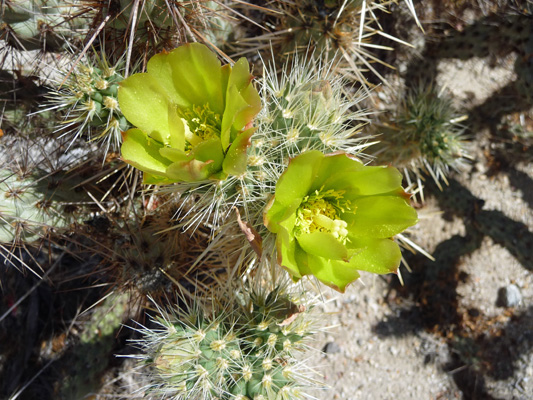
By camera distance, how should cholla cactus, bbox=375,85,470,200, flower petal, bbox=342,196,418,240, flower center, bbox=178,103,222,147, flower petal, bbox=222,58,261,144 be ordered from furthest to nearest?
cholla cactus, bbox=375,85,470,200 → flower center, bbox=178,103,222,147 → flower petal, bbox=342,196,418,240 → flower petal, bbox=222,58,261,144

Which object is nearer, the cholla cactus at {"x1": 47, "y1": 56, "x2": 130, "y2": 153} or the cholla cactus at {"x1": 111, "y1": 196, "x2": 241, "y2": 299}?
the cholla cactus at {"x1": 47, "y1": 56, "x2": 130, "y2": 153}

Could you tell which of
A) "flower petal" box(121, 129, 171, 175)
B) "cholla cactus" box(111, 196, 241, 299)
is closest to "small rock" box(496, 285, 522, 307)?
"cholla cactus" box(111, 196, 241, 299)

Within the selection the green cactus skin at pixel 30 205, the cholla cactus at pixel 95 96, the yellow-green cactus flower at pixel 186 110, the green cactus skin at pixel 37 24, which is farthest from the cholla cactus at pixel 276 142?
the green cactus skin at pixel 37 24

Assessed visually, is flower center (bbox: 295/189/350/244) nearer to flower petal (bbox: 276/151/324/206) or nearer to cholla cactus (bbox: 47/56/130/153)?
flower petal (bbox: 276/151/324/206)

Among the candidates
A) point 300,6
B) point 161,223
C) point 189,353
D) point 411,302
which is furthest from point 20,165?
point 411,302

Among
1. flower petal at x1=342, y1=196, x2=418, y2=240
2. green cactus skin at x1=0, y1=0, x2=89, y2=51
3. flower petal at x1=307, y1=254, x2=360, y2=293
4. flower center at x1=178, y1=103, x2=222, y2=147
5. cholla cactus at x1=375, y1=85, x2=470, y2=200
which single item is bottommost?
cholla cactus at x1=375, y1=85, x2=470, y2=200

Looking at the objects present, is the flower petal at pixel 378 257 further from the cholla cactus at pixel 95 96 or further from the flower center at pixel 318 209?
the cholla cactus at pixel 95 96

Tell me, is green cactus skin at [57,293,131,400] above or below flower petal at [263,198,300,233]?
below

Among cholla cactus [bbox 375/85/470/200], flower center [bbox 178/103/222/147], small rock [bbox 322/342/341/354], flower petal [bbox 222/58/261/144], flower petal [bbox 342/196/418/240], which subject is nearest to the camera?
flower petal [bbox 222/58/261/144]
